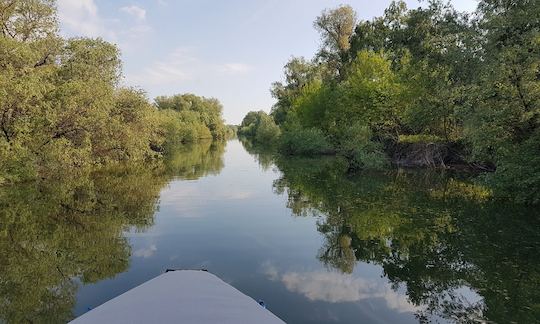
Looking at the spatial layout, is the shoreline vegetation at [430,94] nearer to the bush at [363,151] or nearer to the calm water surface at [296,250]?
the bush at [363,151]

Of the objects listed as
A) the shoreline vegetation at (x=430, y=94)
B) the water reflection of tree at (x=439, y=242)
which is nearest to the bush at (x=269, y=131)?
the shoreline vegetation at (x=430, y=94)

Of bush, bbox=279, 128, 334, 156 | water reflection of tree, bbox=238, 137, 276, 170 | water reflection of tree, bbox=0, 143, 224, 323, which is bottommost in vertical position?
water reflection of tree, bbox=238, 137, 276, 170

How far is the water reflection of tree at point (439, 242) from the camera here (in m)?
8.41

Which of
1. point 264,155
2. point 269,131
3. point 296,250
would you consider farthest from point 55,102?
point 269,131

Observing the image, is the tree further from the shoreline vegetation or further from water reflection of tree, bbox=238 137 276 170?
water reflection of tree, bbox=238 137 276 170

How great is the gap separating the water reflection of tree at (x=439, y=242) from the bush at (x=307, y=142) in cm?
2819

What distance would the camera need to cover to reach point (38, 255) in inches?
449

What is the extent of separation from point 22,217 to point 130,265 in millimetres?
7891

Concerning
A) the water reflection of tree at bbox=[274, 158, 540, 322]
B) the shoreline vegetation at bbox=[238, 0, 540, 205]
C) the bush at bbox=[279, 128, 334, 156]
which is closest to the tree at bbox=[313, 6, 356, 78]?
the shoreline vegetation at bbox=[238, 0, 540, 205]

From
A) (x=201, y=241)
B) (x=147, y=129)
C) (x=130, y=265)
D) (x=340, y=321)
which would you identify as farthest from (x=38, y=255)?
(x=147, y=129)

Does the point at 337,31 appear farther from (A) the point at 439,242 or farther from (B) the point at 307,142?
(A) the point at 439,242

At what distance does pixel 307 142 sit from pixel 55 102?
34.3m

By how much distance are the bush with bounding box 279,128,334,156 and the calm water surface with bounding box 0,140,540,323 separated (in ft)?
95.1

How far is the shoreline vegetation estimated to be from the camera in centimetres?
1586
